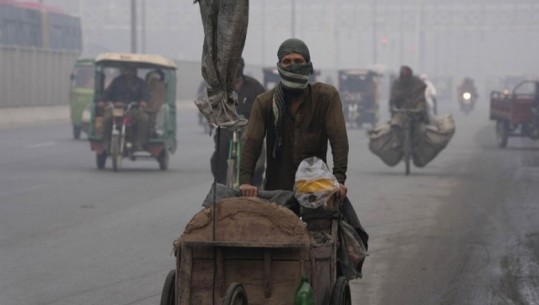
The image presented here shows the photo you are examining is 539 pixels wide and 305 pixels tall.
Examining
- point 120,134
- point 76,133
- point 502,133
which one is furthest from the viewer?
point 502,133

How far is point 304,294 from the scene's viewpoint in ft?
22.8

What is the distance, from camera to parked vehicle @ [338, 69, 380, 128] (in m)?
48.8

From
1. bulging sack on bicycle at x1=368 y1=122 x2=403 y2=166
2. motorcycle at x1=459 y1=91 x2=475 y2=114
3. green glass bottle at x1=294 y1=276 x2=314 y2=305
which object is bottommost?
motorcycle at x1=459 y1=91 x2=475 y2=114

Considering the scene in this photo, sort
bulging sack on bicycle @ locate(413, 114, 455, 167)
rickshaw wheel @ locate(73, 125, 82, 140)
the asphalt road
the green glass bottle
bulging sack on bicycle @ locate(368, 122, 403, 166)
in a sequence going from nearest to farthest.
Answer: the green glass bottle, the asphalt road, bulging sack on bicycle @ locate(413, 114, 455, 167), bulging sack on bicycle @ locate(368, 122, 403, 166), rickshaw wheel @ locate(73, 125, 82, 140)

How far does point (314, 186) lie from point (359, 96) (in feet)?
136

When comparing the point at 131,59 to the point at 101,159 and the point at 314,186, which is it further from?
the point at 314,186

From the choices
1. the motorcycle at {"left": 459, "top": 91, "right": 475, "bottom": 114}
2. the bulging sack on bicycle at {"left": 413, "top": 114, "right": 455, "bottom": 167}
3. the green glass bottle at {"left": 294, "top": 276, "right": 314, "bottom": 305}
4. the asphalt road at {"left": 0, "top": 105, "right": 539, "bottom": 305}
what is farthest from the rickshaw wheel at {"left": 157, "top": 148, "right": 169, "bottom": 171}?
the motorcycle at {"left": 459, "top": 91, "right": 475, "bottom": 114}

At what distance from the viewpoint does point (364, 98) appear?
4912cm

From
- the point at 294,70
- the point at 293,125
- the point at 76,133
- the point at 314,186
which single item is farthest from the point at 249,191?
the point at 76,133

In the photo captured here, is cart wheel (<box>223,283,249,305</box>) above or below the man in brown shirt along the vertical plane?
below

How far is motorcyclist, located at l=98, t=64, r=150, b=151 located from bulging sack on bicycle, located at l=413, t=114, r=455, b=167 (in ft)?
15.4

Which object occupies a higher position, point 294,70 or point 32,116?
point 294,70

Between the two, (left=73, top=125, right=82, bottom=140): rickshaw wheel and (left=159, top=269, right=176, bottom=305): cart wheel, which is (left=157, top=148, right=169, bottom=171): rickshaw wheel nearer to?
(left=73, top=125, right=82, bottom=140): rickshaw wheel

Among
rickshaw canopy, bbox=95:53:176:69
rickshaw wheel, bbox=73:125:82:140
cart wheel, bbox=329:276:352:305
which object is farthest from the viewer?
rickshaw wheel, bbox=73:125:82:140
